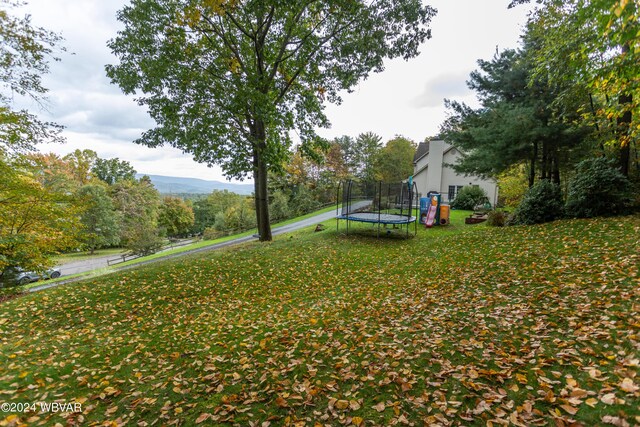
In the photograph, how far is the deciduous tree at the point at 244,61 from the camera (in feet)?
28.2

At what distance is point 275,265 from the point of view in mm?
8781

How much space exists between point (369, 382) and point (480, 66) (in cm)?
1550

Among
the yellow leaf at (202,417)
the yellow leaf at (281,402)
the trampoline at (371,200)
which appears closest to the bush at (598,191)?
the trampoline at (371,200)

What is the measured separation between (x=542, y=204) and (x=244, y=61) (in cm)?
1303

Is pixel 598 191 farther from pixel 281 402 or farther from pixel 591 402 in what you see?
pixel 281 402

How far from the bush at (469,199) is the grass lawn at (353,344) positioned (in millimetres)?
14433

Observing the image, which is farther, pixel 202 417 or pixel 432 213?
pixel 432 213

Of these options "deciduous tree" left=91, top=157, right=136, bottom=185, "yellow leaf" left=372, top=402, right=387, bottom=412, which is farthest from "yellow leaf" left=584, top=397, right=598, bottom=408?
"deciduous tree" left=91, top=157, right=136, bottom=185

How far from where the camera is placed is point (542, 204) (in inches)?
404

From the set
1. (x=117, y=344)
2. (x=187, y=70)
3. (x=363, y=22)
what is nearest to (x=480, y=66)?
(x=363, y=22)

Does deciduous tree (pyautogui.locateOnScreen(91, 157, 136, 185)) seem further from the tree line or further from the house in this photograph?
the tree line

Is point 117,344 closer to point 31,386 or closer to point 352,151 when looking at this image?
point 31,386

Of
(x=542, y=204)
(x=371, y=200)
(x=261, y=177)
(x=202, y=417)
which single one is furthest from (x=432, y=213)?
(x=202, y=417)

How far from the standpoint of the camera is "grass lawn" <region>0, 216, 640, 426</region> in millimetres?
2734
